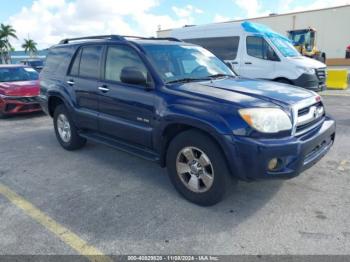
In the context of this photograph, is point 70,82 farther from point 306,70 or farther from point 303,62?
point 303,62

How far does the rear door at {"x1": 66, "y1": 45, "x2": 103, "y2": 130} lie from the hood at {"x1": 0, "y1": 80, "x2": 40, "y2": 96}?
4088mm

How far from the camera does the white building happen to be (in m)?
37.3

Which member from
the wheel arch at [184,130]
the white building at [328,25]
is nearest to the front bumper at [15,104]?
the wheel arch at [184,130]

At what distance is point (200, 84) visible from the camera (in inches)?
141

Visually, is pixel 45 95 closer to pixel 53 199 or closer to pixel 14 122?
pixel 53 199

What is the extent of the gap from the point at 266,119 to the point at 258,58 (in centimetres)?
700

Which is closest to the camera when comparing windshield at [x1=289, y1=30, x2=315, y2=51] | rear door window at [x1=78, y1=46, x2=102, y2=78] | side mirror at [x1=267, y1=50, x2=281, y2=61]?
rear door window at [x1=78, y1=46, x2=102, y2=78]

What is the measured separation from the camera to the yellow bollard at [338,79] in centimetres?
1305

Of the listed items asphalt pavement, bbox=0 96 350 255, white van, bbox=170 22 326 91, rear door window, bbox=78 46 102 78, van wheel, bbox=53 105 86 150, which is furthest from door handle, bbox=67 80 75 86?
white van, bbox=170 22 326 91

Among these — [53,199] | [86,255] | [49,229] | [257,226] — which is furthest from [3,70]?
[257,226]

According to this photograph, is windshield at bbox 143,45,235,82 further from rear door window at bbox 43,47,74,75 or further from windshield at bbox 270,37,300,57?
windshield at bbox 270,37,300,57

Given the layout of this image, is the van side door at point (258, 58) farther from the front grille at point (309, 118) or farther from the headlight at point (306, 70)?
the front grille at point (309, 118)

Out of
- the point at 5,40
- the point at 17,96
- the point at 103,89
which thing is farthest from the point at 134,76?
the point at 5,40

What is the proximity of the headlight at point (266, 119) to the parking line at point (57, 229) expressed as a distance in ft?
5.71
